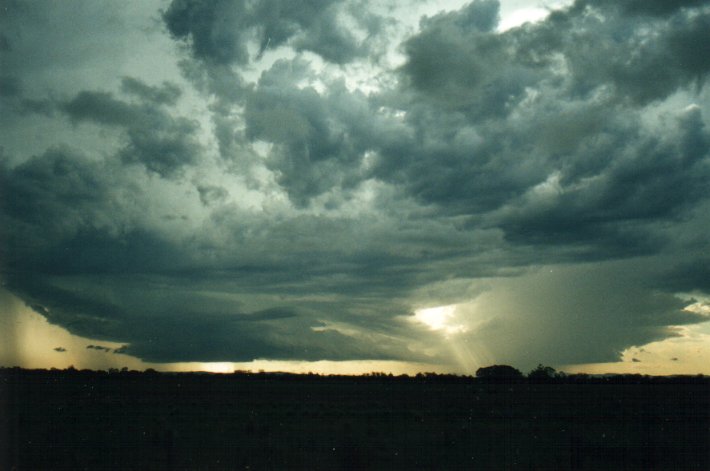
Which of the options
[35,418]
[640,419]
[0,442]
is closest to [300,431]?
[0,442]

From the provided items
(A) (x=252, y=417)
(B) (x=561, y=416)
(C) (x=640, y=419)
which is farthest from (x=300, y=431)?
(C) (x=640, y=419)

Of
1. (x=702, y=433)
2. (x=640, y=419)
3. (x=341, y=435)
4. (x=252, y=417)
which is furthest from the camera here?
(x=640, y=419)

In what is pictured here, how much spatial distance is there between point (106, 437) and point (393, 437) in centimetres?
1300

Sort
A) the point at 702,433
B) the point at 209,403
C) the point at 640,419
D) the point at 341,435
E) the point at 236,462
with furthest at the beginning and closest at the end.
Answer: the point at 209,403 → the point at 640,419 → the point at 702,433 → the point at 341,435 → the point at 236,462

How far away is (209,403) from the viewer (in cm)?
4566

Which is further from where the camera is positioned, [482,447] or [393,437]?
[393,437]

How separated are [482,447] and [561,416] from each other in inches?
626

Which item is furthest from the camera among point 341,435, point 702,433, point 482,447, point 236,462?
point 702,433

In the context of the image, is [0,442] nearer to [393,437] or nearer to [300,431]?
[300,431]

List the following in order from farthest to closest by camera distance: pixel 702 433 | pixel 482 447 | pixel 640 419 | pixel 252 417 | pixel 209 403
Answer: pixel 209 403 < pixel 640 419 < pixel 252 417 < pixel 702 433 < pixel 482 447

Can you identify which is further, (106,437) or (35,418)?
(35,418)

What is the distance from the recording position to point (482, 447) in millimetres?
26922

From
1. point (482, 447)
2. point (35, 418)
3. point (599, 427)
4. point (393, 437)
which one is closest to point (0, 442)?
point (35, 418)

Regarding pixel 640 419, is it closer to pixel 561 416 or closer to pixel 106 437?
pixel 561 416
